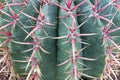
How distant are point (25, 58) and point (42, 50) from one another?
0.60 ft

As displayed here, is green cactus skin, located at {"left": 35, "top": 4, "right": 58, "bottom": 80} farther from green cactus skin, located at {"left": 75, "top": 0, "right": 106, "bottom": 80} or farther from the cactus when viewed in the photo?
green cactus skin, located at {"left": 75, "top": 0, "right": 106, "bottom": 80}

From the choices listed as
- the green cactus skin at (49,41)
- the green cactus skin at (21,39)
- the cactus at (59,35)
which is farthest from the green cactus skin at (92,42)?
the green cactus skin at (21,39)

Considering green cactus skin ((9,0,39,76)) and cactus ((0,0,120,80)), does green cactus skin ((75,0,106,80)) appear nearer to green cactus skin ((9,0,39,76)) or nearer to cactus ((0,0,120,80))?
cactus ((0,0,120,80))

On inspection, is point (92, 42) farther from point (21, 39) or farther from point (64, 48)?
point (21, 39)

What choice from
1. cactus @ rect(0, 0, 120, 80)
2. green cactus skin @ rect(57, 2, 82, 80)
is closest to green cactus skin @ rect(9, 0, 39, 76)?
cactus @ rect(0, 0, 120, 80)

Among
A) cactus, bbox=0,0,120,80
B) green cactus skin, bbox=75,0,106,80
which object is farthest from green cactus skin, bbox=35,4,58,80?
green cactus skin, bbox=75,0,106,80

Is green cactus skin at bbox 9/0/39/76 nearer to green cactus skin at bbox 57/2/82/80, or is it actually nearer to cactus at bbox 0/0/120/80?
cactus at bbox 0/0/120/80

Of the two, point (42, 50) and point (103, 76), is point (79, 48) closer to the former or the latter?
point (42, 50)

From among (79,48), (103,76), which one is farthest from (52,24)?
(103,76)

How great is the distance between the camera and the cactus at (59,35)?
5.46ft

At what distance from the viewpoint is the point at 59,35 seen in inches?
66.5

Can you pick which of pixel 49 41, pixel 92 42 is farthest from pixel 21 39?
pixel 92 42

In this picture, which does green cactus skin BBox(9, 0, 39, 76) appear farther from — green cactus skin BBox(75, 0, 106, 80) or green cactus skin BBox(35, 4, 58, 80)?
green cactus skin BBox(75, 0, 106, 80)

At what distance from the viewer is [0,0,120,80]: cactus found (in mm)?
1665
